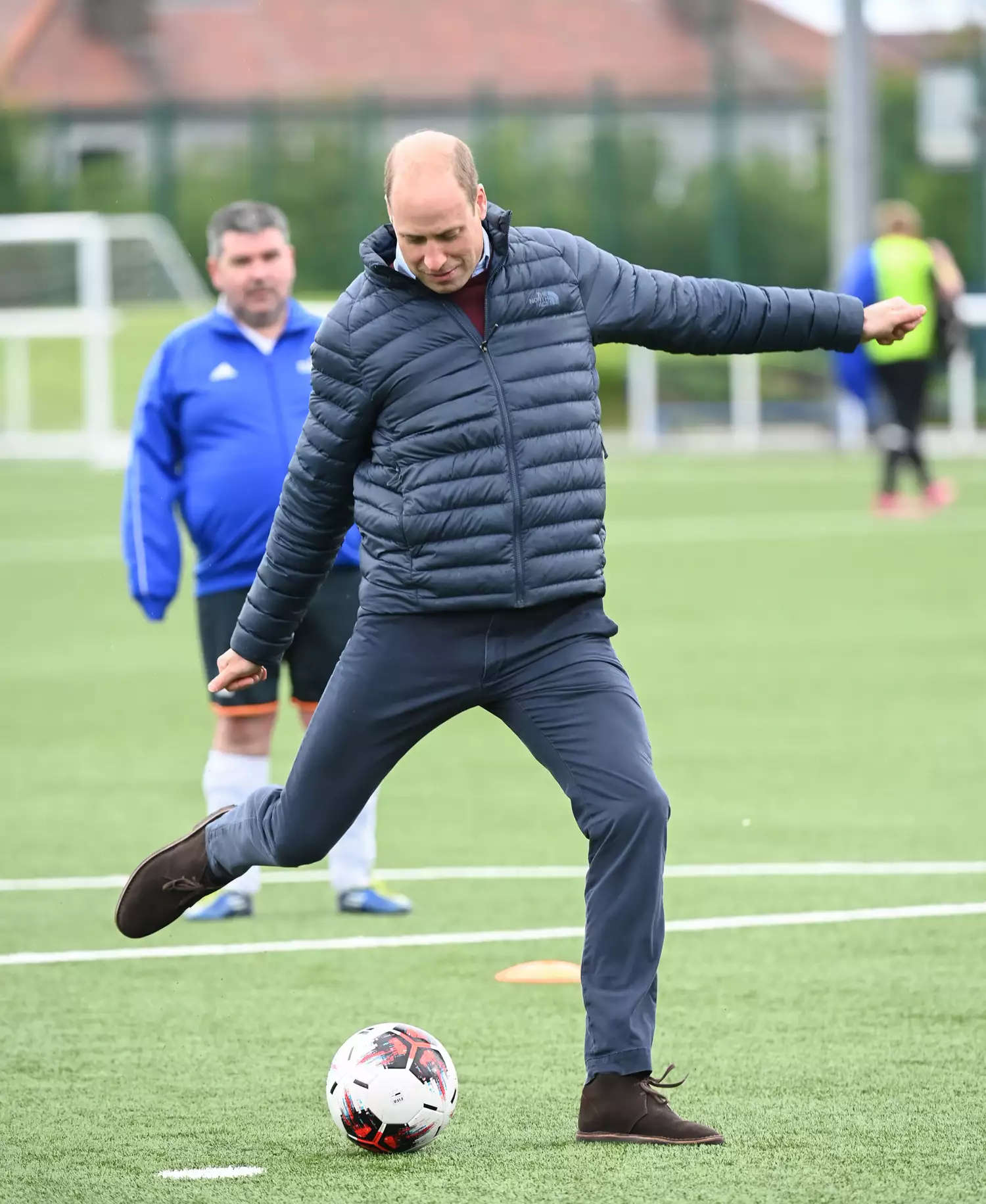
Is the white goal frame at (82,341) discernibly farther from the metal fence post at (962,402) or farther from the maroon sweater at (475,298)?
the maroon sweater at (475,298)

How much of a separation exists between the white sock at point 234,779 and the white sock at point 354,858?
0.29 metres

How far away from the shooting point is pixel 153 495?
7707mm

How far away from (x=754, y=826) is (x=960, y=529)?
1214cm

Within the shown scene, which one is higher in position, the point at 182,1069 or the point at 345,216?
the point at 345,216

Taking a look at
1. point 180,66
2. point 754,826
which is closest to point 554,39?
point 180,66

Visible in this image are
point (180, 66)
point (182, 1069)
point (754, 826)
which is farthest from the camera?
point (180, 66)

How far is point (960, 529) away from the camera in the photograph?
20.6 metres

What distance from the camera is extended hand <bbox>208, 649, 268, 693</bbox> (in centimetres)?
554

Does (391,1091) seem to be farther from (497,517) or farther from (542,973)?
(542,973)

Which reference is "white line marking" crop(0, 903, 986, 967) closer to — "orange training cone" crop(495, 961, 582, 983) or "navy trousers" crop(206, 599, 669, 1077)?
"orange training cone" crop(495, 961, 582, 983)

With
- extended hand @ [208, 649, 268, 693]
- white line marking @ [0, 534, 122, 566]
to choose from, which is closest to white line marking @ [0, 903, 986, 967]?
extended hand @ [208, 649, 268, 693]

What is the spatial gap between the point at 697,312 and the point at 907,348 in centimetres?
1713

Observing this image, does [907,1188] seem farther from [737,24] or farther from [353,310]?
[737,24]

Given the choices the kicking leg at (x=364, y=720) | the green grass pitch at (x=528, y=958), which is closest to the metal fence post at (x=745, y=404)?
the green grass pitch at (x=528, y=958)
